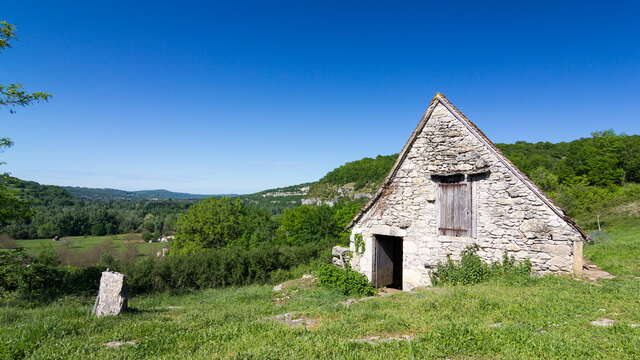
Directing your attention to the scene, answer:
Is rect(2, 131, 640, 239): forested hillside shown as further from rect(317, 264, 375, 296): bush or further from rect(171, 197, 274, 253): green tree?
rect(317, 264, 375, 296): bush

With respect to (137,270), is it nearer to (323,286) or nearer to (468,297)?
(323,286)

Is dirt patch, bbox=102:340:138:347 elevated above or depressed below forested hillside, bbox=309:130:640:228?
below

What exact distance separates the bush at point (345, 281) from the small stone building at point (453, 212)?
71 cm

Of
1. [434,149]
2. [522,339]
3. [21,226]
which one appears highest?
[434,149]

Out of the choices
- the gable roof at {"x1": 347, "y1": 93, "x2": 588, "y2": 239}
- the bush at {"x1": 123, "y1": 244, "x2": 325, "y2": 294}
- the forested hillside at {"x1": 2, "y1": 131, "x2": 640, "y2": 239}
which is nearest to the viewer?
the gable roof at {"x1": 347, "y1": 93, "x2": 588, "y2": 239}

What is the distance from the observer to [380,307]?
7496 millimetres

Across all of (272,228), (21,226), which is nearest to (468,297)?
(272,228)

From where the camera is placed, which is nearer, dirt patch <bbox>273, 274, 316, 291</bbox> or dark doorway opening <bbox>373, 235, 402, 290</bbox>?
dark doorway opening <bbox>373, 235, 402, 290</bbox>

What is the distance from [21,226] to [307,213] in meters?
43.3

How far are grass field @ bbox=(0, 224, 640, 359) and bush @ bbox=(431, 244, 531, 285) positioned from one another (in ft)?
2.46

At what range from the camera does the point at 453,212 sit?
34.5 ft

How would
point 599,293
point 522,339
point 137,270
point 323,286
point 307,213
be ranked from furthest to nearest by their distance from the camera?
point 307,213, point 137,270, point 323,286, point 599,293, point 522,339

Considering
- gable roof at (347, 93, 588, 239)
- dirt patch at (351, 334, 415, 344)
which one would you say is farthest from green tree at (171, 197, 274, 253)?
dirt patch at (351, 334, 415, 344)

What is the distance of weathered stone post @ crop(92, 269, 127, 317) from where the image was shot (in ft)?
24.8
